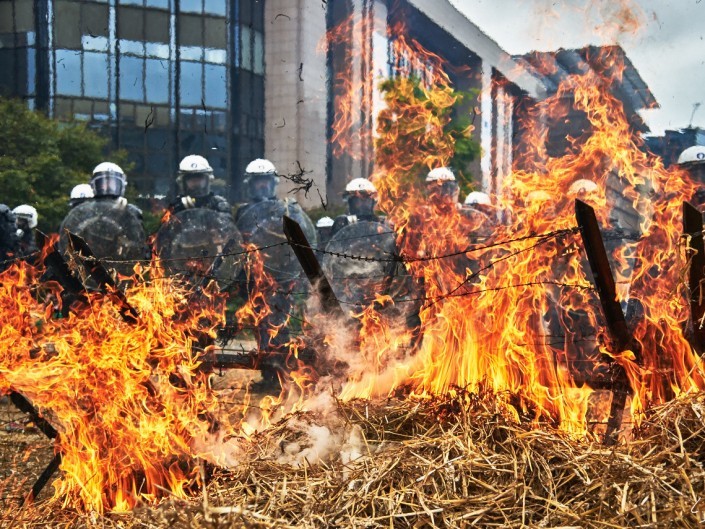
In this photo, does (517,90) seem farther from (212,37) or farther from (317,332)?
(317,332)

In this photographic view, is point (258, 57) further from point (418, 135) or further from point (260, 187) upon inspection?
point (260, 187)

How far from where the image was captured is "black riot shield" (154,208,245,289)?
1055 cm

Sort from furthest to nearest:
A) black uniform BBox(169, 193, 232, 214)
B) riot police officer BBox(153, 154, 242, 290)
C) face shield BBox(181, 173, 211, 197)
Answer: face shield BBox(181, 173, 211, 197) → black uniform BBox(169, 193, 232, 214) → riot police officer BBox(153, 154, 242, 290)

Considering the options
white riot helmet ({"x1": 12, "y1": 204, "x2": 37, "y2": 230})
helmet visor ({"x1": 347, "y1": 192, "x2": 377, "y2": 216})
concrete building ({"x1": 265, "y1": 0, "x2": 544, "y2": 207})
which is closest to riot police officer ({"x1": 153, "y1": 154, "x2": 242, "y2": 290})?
helmet visor ({"x1": 347, "y1": 192, "x2": 377, "y2": 216})

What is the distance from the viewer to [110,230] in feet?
35.2

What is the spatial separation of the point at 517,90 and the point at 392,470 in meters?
35.7

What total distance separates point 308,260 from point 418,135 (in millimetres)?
15016

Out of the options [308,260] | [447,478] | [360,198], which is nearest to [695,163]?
[360,198]

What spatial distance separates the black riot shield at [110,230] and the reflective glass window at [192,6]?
55.8ft

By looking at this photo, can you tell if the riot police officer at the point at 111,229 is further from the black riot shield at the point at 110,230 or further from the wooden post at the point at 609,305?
the wooden post at the point at 609,305

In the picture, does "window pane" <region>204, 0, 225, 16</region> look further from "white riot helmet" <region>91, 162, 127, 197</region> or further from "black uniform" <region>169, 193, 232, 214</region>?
"black uniform" <region>169, 193, 232, 214</region>


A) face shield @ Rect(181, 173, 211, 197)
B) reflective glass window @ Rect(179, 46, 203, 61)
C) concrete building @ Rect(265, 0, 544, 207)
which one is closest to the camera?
face shield @ Rect(181, 173, 211, 197)

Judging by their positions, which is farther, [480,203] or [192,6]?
[192,6]

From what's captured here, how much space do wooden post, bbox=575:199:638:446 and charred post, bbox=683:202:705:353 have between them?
0.42 meters
